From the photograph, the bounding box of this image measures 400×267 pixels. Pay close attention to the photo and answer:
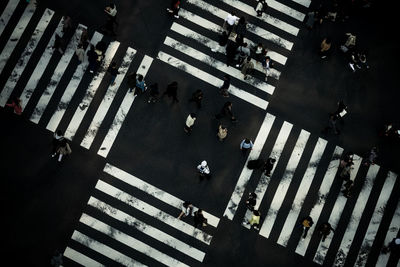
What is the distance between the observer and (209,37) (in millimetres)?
21266

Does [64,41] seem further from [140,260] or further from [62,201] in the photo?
[140,260]

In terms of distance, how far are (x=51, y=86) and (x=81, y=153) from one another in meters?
3.51

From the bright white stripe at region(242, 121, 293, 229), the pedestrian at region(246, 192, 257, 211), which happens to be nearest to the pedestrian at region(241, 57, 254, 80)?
the bright white stripe at region(242, 121, 293, 229)

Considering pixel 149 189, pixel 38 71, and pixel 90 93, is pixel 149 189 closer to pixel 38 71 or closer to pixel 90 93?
pixel 90 93

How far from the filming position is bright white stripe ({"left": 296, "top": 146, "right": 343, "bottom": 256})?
64.2 ft

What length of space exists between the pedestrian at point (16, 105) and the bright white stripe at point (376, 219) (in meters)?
16.7

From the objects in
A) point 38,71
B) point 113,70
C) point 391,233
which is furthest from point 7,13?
point 391,233

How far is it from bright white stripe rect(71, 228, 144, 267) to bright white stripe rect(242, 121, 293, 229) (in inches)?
213

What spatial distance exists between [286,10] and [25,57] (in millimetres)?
12875

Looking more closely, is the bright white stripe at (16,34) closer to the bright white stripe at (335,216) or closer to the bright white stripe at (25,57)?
the bright white stripe at (25,57)

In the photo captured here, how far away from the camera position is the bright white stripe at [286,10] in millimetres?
21688

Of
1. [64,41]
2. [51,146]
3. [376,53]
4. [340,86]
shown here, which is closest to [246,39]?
[340,86]

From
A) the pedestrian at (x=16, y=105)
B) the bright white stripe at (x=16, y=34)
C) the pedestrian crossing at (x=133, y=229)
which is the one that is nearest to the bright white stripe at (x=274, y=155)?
the pedestrian crossing at (x=133, y=229)

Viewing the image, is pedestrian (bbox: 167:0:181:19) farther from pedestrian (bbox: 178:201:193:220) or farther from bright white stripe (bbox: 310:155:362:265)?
bright white stripe (bbox: 310:155:362:265)
